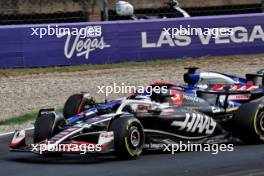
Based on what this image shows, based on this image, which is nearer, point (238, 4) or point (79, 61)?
point (79, 61)

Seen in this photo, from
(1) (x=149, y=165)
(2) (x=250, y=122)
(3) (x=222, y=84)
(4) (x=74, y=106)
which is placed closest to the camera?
(1) (x=149, y=165)

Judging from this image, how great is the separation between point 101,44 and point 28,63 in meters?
1.57

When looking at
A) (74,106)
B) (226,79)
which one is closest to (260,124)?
(226,79)

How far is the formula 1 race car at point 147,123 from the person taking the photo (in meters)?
8.48

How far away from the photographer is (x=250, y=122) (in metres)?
9.33

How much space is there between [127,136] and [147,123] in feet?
2.23

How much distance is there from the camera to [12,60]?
53.0 feet

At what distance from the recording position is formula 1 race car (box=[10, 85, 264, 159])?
848cm

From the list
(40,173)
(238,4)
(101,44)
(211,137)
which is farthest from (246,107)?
(238,4)

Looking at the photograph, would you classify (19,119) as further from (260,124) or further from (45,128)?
(260,124)

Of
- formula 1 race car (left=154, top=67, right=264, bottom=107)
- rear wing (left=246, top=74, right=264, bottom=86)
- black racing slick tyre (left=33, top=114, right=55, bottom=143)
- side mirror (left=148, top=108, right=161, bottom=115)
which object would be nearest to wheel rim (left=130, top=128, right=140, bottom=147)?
side mirror (left=148, top=108, right=161, bottom=115)

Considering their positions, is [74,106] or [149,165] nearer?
[149,165]

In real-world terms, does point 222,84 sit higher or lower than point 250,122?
higher

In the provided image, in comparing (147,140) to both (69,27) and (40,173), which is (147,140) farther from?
(69,27)
